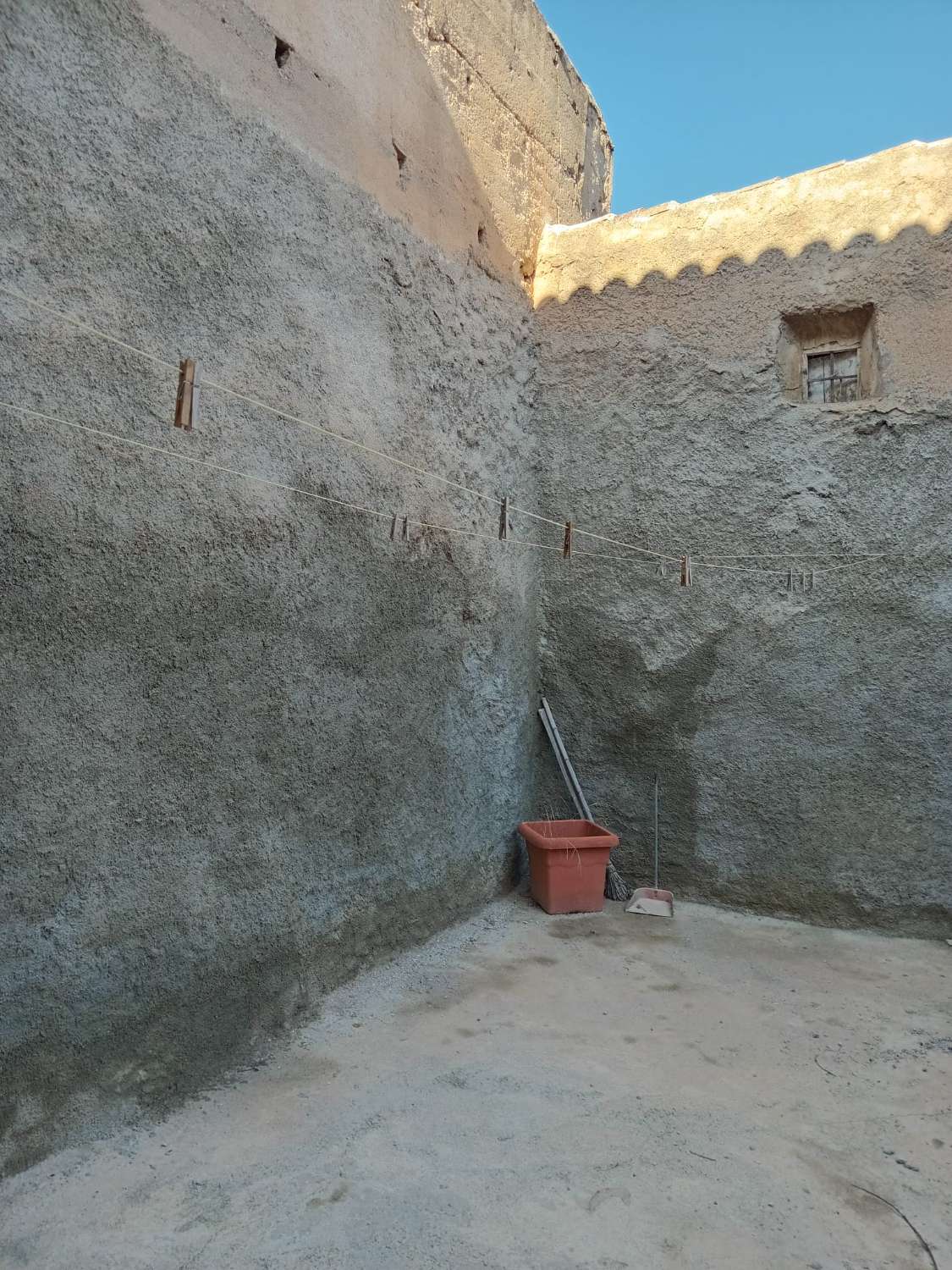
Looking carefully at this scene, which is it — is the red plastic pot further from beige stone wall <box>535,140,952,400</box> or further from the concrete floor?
beige stone wall <box>535,140,952,400</box>

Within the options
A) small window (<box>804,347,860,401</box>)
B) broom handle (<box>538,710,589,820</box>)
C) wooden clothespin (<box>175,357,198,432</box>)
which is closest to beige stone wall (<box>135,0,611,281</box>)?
wooden clothespin (<box>175,357,198,432</box>)

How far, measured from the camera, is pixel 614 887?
4.45m

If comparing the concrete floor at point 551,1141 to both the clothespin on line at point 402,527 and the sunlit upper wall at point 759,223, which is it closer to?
the clothespin on line at point 402,527

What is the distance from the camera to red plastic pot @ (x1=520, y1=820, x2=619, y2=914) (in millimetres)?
4176

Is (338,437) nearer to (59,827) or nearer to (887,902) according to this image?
(59,827)

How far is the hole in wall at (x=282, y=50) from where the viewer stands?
3.11 m

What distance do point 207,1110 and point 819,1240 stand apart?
159 cm

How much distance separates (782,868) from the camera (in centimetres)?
423

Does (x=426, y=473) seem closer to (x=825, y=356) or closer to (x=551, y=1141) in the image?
(x=825, y=356)

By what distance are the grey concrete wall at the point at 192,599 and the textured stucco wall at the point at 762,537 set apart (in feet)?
3.70

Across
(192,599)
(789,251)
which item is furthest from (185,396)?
(789,251)

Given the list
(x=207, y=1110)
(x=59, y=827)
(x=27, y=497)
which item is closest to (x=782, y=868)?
(x=207, y=1110)

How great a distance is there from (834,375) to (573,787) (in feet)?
8.22

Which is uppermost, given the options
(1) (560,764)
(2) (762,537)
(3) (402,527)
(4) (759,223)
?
(4) (759,223)
